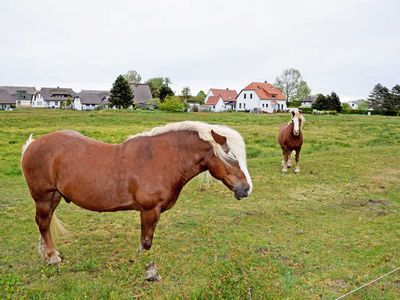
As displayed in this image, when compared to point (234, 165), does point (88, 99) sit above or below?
above

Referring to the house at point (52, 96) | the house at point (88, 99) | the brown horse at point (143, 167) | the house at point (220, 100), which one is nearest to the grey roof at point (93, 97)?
the house at point (88, 99)

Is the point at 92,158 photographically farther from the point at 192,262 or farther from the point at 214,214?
the point at 214,214

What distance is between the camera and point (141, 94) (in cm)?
8456

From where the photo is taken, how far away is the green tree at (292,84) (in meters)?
92.4

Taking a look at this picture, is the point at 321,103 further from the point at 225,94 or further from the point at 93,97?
the point at 93,97

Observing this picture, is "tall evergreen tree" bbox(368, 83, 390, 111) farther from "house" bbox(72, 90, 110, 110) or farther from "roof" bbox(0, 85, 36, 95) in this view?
"roof" bbox(0, 85, 36, 95)

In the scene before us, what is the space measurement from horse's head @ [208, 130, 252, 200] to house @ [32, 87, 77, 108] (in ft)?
326

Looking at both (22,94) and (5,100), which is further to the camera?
(22,94)

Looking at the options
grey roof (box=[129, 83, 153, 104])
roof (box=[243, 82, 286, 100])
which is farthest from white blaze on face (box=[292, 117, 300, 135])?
grey roof (box=[129, 83, 153, 104])

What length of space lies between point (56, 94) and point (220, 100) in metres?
44.4

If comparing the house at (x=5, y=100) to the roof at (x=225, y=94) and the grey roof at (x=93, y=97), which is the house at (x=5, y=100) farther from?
the roof at (x=225, y=94)

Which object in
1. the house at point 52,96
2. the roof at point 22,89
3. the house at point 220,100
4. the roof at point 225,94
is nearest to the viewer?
the house at point 220,100

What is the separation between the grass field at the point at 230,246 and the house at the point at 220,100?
246 feet

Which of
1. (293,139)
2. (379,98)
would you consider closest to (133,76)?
(379,98)
